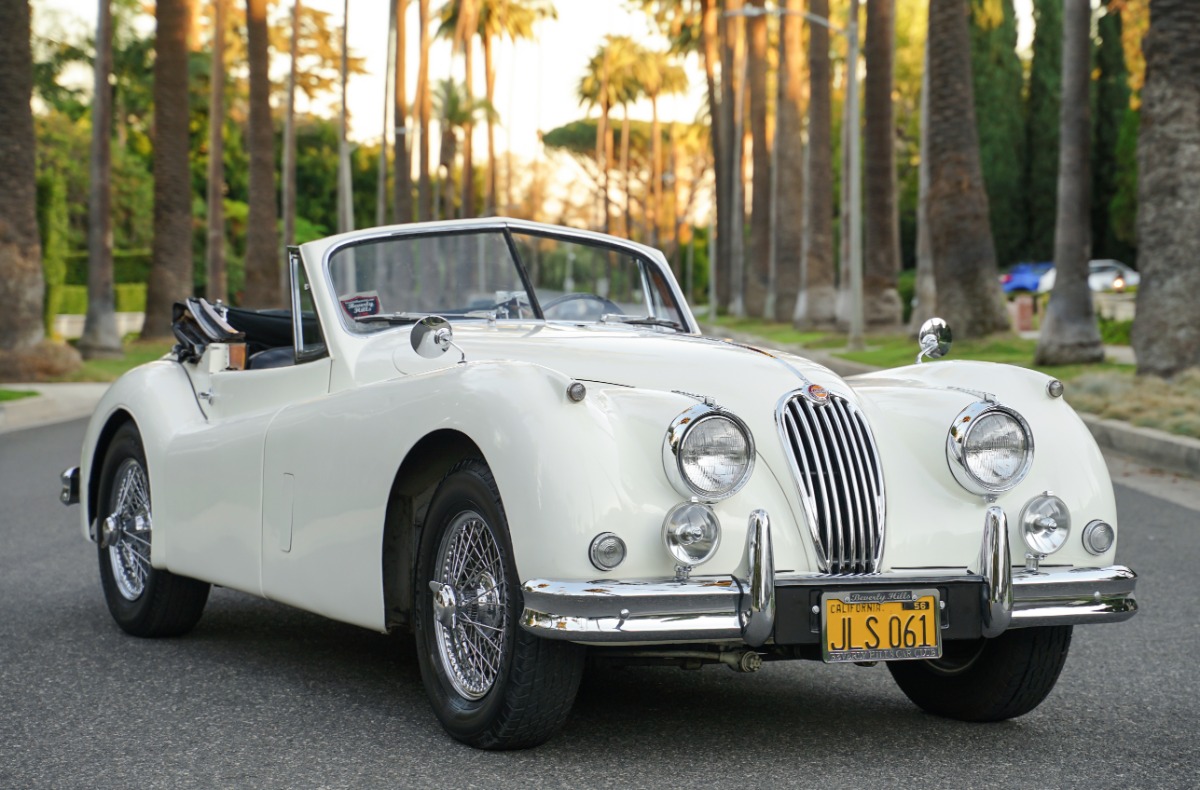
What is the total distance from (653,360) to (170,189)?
28.5 meters

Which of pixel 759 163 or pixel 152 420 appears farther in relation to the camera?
pixel 759 163

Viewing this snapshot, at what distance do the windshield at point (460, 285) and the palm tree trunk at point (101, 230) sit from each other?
23045mm

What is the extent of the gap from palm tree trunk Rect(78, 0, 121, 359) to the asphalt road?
867 inches

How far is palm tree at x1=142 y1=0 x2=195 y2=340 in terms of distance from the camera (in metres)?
31.0

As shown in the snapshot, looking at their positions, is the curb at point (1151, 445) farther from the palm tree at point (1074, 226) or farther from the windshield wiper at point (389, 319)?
the windshield wiper at point (389, 319)

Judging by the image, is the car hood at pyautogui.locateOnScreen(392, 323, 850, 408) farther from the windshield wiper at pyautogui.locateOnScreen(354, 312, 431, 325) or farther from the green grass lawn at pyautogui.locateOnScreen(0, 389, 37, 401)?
the green grass lawn at pyautogui.locateOnScreen(0, 389, 37, 401)

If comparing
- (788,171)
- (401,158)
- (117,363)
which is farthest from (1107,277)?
(117,363)

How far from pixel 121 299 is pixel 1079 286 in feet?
128

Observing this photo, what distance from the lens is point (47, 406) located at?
1881cm

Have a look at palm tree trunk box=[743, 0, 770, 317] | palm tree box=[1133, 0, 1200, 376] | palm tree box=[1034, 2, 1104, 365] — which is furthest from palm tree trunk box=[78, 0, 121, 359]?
palm tree trunk box=[743, 0, 770, 317]

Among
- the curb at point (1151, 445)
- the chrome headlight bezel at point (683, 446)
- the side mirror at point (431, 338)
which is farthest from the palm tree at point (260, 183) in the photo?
the chrome headlight bezel at point (683, 446)

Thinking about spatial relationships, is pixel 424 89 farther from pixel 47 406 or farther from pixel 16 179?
pixel 47 406

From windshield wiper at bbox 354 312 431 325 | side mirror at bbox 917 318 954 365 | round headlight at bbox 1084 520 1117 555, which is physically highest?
windshield wiper at bbox 354 312 431 325

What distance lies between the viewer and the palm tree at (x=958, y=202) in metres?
22.4
